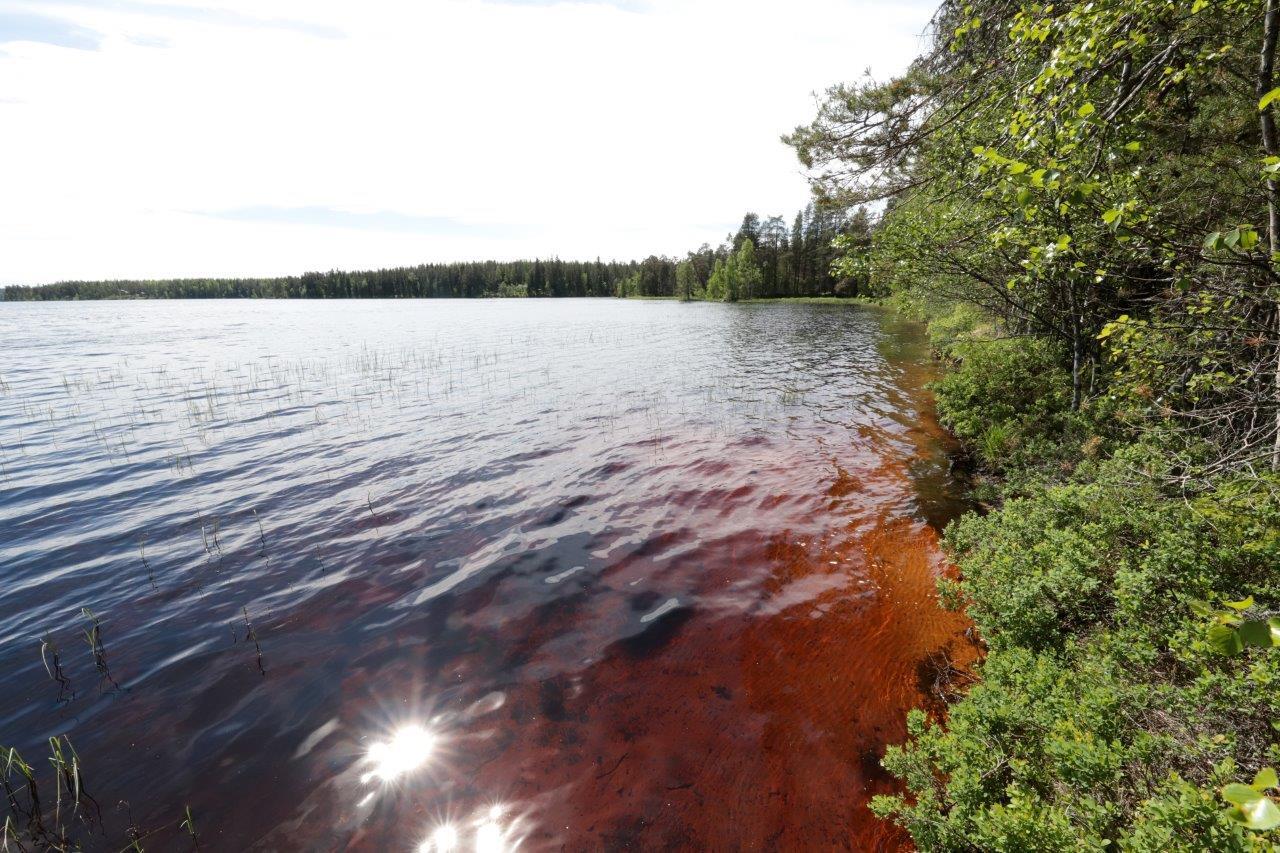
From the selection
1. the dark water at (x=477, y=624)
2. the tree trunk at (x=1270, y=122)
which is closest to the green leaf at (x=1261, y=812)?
the dark water at (x=477, y=624)

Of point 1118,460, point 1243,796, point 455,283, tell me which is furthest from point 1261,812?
point 455,283

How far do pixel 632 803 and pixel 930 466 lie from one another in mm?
10983

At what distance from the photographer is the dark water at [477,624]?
5230 mm

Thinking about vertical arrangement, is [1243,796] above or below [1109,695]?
above

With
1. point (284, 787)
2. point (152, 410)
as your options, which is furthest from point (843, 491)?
point (152, 410)

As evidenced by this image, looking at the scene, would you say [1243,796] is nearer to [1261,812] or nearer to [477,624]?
[1261,812]

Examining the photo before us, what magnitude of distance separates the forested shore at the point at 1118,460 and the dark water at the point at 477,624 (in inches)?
52.2

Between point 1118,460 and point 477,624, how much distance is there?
9689 mm

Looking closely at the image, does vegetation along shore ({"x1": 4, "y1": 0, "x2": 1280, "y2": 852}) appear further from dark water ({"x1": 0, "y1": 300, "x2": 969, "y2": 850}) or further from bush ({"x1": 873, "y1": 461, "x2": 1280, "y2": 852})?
dark water ({"x1": 0, "y1": 300, "x2": 969, "y2": 850})

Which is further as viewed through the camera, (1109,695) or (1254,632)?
(1109,695)

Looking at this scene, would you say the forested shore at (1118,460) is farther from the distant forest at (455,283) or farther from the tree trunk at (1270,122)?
the distant forest at (455,283)

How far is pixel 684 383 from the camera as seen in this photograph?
24.7 metres

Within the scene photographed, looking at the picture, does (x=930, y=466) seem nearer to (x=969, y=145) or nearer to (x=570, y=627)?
(x=969, y=145)

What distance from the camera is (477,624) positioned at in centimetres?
780
